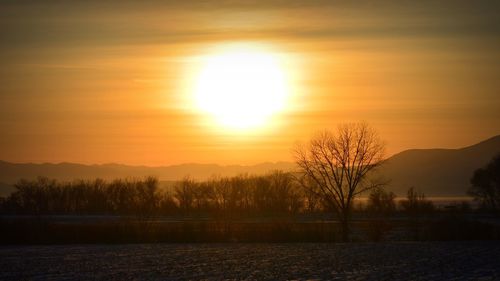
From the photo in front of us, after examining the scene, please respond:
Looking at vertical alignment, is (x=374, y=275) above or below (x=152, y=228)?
below

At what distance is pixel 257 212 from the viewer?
134125 millimetres

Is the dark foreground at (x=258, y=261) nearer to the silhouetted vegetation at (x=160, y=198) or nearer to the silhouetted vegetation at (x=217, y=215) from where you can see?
the silhouetted vegetation at (x=217, y=215)

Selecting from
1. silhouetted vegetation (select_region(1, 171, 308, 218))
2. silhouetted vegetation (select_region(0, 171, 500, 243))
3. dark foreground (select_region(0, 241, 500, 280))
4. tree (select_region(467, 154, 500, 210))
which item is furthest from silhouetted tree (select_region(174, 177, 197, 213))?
dark foreground (select_region(0, 241, 500, 280))

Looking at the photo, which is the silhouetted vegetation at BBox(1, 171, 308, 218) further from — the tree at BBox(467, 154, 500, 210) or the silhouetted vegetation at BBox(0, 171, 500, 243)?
the tree at BBox(467, 154, 500, 210)

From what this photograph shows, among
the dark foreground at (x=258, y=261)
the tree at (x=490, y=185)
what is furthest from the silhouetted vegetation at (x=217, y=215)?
the tree at (x=490, y=185)

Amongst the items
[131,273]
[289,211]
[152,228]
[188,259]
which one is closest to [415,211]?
[289,211]

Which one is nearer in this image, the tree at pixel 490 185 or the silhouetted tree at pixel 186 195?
the tree at pixel 490 185

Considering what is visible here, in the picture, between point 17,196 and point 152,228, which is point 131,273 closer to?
point 152,228

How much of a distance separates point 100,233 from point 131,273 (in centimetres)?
2848

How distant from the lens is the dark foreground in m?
36.4

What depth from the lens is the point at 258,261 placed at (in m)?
44.4

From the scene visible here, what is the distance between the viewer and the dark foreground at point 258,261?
3644cm

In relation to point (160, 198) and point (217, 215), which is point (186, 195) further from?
point (217, 215)

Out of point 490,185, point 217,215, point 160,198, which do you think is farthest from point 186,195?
point 490,185
